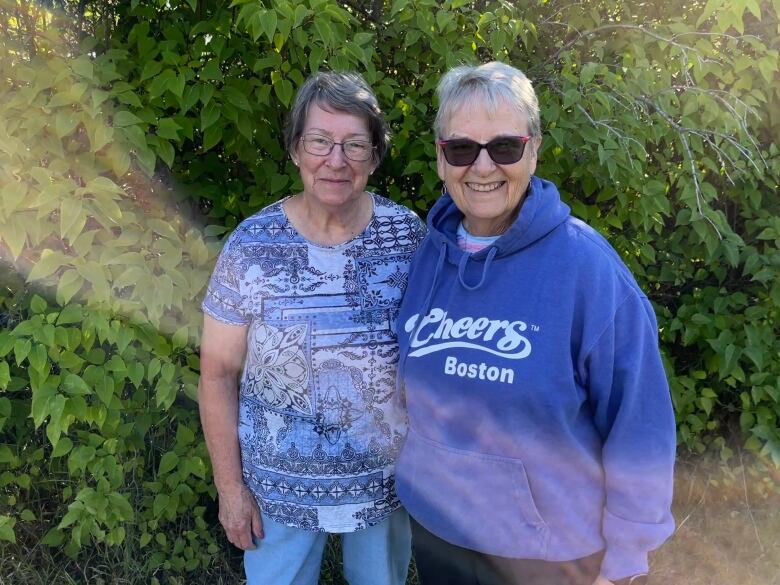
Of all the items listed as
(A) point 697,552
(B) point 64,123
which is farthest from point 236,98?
(A) point 697,552

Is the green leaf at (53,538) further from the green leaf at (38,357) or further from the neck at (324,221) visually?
the neck at (324,221)

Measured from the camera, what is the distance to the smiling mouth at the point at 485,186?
1.73 metres

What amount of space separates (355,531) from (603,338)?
1.06 metres

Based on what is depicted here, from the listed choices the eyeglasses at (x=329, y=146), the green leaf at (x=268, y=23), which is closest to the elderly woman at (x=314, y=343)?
the eyeglasses at (x=329, y=146)

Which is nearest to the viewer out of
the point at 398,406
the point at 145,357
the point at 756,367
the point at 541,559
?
the point at 541,559

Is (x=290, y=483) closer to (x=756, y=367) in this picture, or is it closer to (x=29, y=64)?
(x=29, y=64)

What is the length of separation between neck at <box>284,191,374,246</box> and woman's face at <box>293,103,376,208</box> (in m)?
0.03

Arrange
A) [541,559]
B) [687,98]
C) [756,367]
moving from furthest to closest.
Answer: [756,367] < [687,98] < [541,559]

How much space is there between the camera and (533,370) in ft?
5.14

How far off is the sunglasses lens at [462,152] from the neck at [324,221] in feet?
1.36

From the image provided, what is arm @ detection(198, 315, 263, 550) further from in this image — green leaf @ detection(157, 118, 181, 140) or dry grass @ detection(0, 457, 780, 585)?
dry grass @ detection(0, 457, 780, 585)

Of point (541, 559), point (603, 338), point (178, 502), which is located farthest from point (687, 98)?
point (178, 502)

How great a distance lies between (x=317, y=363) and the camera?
196cm

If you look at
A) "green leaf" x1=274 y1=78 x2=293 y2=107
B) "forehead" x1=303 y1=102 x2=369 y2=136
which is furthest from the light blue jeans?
"green leaf" x1=274 y1=78 x2=293 y2=107
